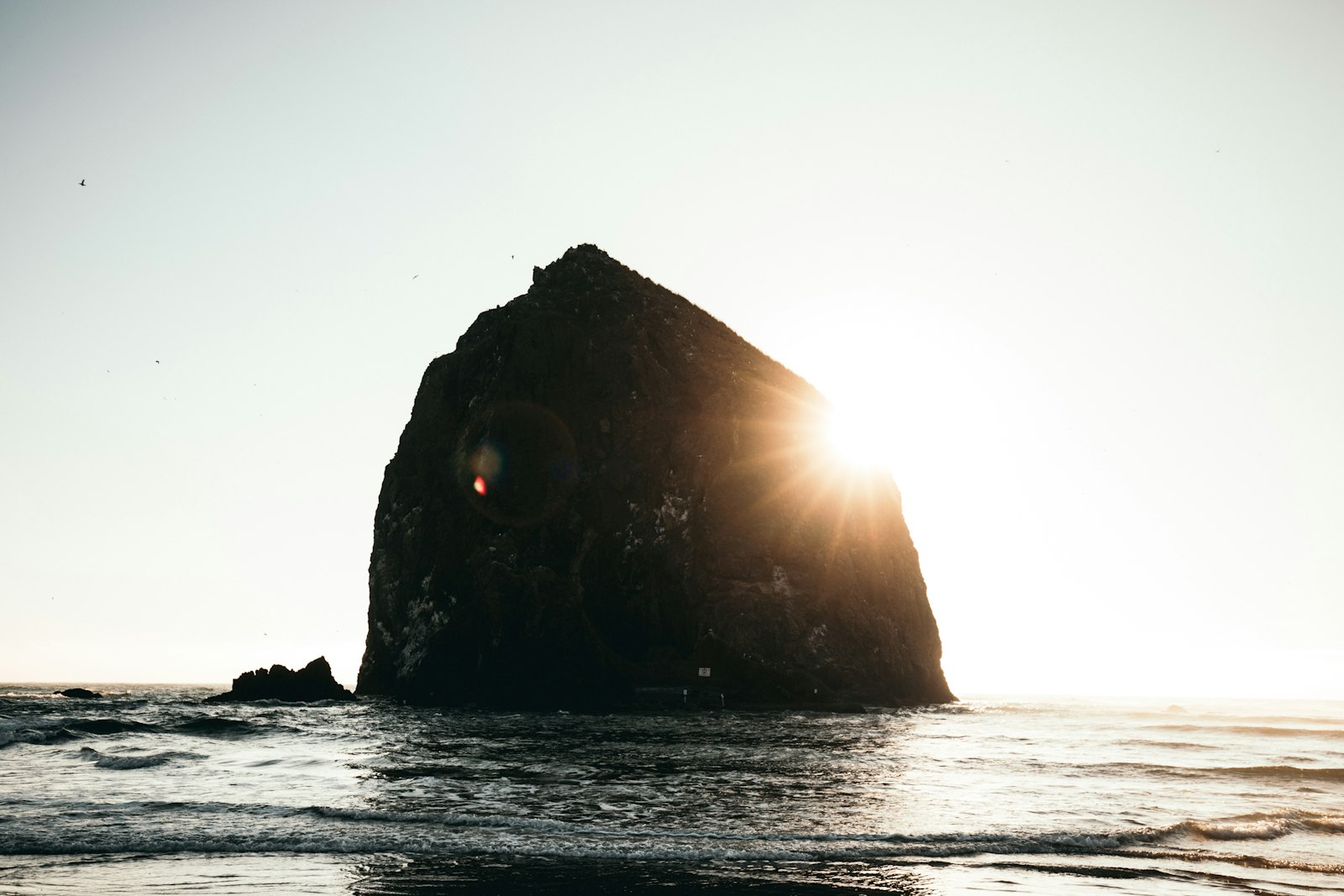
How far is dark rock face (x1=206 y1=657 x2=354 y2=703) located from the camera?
257ft

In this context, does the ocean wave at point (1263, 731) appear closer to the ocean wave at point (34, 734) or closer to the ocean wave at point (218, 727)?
the ocean wave at point (218, 727)

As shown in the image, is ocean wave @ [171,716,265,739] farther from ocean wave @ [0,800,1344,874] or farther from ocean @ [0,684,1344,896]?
ocean wave @ [0,800,1344,874]

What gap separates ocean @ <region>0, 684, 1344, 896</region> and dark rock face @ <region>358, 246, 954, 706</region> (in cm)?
3448

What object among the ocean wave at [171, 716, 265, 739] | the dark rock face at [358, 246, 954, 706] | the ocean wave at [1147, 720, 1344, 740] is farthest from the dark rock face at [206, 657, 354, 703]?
the ocean wave at [1147, 720, 1344, 740]

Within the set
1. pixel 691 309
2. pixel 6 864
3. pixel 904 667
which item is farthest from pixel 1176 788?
pixel 691 309

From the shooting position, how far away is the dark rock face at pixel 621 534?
6938 centimetres

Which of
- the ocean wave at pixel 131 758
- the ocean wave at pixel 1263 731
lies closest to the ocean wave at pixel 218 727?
the ocean wave at pixel 131 758

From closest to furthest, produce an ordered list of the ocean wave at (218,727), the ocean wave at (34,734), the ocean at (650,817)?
1. the ocean at (650,817)
2. the ocean wave at (34,734)
3. the ocean wave at (218,727)

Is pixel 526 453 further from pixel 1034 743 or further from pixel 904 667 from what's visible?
pixel 1034 743

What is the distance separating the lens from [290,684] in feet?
260

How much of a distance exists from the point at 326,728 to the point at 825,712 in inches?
1309

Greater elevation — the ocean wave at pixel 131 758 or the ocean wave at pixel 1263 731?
the ocean wave at pixel 131 758

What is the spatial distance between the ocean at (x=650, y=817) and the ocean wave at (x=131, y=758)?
127 millimetres

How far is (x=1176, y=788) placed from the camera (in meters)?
23.3
